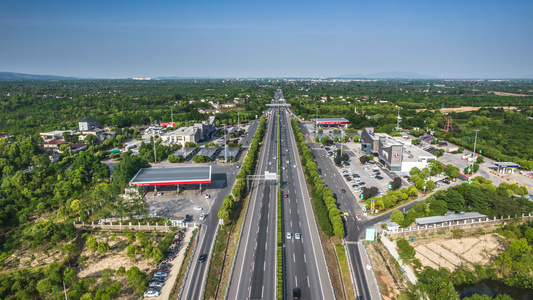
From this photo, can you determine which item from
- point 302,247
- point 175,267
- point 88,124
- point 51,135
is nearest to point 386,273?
point 302,247

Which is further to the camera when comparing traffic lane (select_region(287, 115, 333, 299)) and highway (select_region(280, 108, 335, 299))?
highway (select_region(280, 108, 335, 299))

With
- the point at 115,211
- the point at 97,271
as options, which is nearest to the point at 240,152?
the point at 115,211

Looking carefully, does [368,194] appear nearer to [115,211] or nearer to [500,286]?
[500,286]

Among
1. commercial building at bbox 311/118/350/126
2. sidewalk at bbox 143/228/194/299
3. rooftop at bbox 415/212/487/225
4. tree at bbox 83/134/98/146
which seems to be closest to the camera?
sidewalk at bbox 143/228/194/299

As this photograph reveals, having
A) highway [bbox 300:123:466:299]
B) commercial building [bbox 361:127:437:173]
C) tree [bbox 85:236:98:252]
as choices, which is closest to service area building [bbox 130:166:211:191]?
tree [bbox 85:236:98:252]

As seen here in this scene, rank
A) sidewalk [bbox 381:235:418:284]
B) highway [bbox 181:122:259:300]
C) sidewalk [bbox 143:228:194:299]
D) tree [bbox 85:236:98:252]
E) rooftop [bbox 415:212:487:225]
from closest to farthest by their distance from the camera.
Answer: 1. highway [bbox 181:122:259:300]
2. sidewalk [bbox 143:228:194:299]
3. sidewalk [bbox 381:235:418:284]
4. tree [bbox 85:236:98:252]
5. rooftop [bbox 415:212:487:225]

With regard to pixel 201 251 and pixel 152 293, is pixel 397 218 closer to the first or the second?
pixel 201 251

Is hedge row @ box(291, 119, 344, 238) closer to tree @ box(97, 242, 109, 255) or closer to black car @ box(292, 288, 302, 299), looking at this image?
black car @ box(292, 288, 302, 299)
